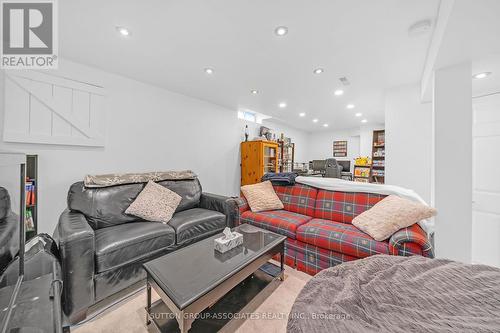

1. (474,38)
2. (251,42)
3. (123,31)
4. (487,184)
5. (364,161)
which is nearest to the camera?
(474,38)

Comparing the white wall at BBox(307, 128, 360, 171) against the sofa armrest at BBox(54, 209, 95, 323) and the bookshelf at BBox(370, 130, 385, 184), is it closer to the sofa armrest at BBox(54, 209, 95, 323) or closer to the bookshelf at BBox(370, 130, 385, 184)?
the bookshelf at BBox(370, 130, 385, 184)

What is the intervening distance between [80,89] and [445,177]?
167 inches

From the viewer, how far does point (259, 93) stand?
129 inches

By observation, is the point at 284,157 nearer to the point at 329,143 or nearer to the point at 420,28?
the point at 329,143

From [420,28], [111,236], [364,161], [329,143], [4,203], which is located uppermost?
[420,28]

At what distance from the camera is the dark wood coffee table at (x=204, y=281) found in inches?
40.6

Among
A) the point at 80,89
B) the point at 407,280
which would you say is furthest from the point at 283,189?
the point at 80,89

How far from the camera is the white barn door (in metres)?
1.95

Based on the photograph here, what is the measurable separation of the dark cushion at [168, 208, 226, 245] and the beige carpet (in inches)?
23.6

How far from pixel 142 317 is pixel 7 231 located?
1.01 metres

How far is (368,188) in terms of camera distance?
7.24 ft

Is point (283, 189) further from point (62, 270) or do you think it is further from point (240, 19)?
point (62, 270)

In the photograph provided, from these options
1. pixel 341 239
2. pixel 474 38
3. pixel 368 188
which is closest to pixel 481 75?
pixel 474 38

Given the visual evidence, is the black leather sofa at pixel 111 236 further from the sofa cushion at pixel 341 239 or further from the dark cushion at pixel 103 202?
the sofa cushion at pixel 341 239
